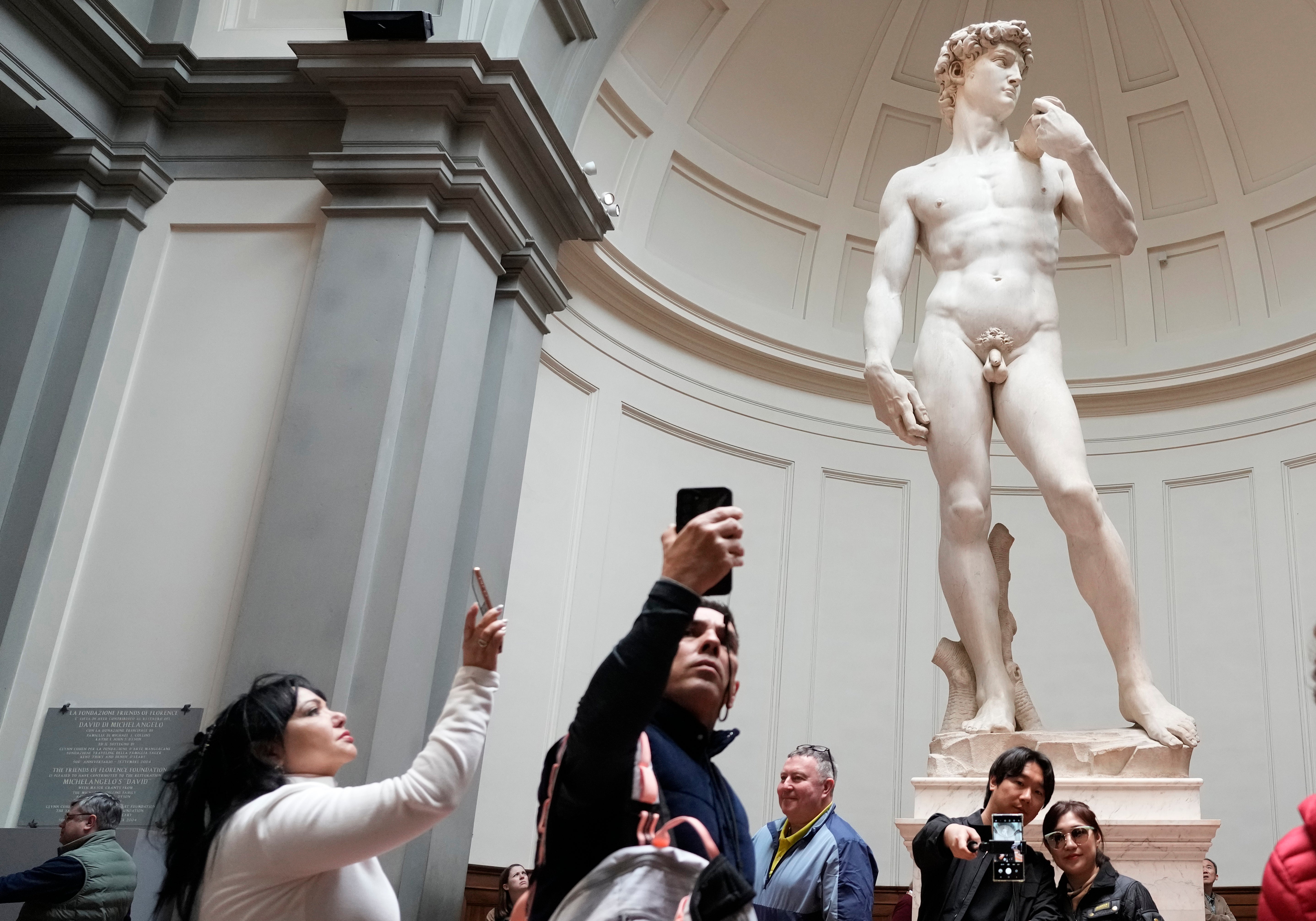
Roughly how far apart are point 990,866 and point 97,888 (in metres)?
2.87

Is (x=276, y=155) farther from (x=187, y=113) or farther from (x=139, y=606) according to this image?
(x=139, y=606)

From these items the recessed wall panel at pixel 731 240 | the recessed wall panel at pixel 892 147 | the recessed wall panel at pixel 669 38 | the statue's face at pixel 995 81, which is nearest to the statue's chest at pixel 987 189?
the statue's face at pixel 995 81

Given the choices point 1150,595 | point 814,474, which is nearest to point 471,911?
point 814,474

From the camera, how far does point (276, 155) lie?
231 inches

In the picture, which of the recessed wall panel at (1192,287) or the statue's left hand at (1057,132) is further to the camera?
the recessed wall panel at (1192,287)

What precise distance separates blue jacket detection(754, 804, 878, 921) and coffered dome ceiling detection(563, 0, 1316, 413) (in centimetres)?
480

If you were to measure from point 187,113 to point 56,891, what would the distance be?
147 inches

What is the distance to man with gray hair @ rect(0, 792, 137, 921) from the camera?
3896 mm

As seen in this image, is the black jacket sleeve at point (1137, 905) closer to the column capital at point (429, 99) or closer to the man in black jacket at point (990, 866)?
the man in black jacket at point (990, 866)

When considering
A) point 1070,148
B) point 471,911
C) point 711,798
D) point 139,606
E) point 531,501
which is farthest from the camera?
point 531,501

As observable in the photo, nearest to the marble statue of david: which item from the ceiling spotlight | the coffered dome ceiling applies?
the ceiling spotlight

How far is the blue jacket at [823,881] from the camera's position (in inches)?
127

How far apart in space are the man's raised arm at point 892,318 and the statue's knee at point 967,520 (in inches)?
10.6

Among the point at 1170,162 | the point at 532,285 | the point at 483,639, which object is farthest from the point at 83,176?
the point at 1170,162
